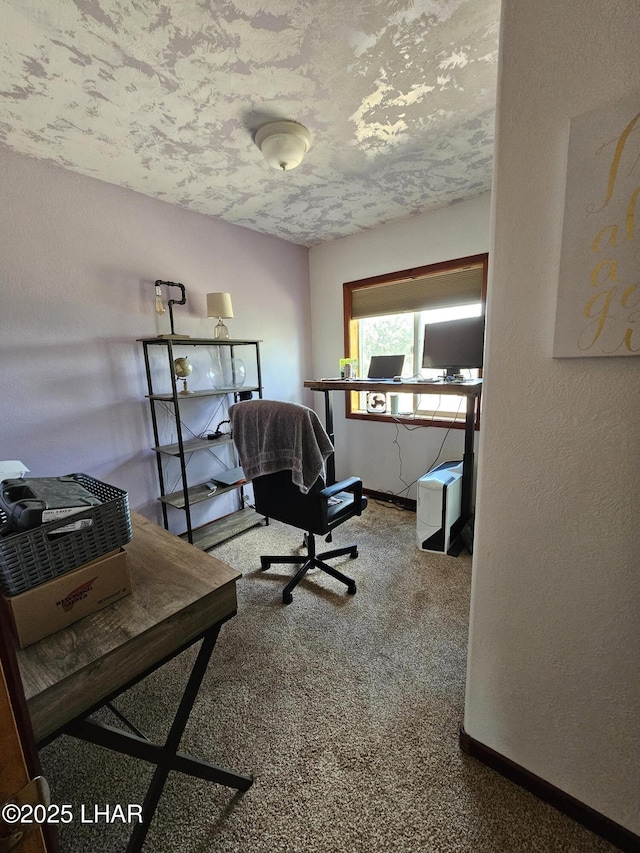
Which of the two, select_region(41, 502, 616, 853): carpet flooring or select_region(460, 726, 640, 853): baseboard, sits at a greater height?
select_region(460, 726, 640, 853): baseboard

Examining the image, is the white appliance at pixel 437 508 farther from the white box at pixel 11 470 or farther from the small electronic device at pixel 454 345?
the white box at pixel 11 470

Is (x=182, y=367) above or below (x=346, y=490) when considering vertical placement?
above

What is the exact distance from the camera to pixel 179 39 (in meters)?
1.21

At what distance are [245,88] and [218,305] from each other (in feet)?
4.29

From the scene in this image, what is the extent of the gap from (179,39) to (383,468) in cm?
299

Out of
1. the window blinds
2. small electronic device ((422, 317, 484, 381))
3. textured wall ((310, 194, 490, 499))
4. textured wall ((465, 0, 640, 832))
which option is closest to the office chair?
textured wall ((465, 0, 640, 832))

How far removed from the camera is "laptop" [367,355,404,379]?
9.46 ft

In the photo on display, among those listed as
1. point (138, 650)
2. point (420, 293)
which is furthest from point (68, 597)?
point (420, 293)

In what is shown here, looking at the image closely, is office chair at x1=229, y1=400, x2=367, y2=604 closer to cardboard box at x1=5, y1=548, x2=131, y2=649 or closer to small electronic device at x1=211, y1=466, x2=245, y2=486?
small electronic device at x1=211, y1=466, x2=245, y2=486

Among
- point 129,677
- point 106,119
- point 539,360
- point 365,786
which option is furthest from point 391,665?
point 106,119

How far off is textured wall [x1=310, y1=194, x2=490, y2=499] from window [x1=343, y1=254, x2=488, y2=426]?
0.29 ft

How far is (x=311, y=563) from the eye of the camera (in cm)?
217

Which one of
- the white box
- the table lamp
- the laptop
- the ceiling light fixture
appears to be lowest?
the white box

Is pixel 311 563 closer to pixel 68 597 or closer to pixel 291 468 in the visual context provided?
pixel 291 468
